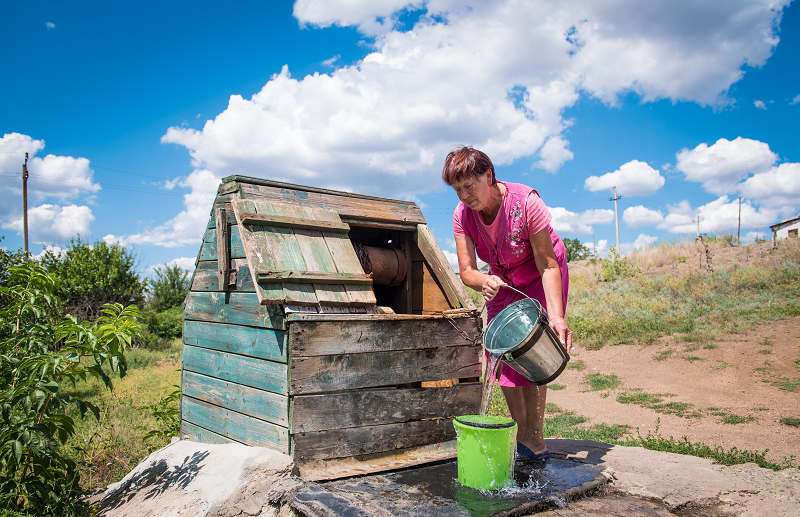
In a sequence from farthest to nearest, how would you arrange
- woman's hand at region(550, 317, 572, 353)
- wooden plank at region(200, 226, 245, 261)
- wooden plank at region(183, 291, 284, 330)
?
wooden plank at region(200, 226, 245, 261) < wooden plank at region(183, 291, 284, 330) < woman's hand at region(550, 317, 572, 353)

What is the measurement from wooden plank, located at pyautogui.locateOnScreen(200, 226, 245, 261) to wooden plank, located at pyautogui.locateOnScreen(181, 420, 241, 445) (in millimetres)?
1398

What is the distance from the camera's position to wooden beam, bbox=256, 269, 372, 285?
3.26 meters

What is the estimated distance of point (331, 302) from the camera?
3.38 metres

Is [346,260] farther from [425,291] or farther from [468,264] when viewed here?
[425,291]

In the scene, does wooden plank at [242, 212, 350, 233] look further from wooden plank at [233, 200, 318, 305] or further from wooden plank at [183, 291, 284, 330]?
wooden plank at [183, 291, 284, 330]

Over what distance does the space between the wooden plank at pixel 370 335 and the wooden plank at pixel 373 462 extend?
70 cm

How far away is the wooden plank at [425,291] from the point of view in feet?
15.8

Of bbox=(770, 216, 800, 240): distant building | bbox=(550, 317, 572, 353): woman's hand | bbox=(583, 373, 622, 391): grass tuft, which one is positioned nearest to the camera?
bbox=(550, 317, 572, 353): woman's hand

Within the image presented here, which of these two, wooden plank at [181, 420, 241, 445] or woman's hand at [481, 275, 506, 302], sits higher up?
woman's hand at [481, 275, 506, 302]

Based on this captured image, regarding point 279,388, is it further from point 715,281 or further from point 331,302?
point 715,281

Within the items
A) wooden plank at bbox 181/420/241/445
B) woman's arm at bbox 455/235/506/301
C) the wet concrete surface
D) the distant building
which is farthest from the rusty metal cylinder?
the distant building

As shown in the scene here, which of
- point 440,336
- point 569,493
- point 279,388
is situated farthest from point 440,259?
point 569,493

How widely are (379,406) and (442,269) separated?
58.7 inches

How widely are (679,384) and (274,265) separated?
7245mm
